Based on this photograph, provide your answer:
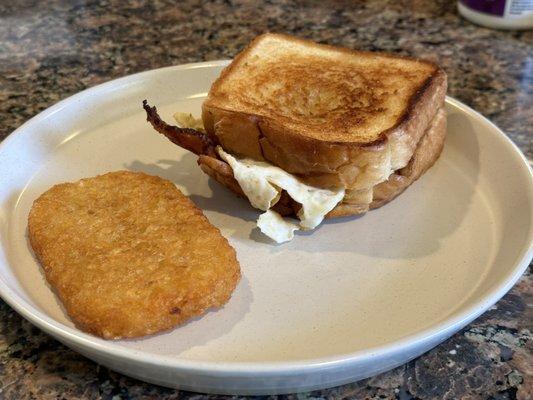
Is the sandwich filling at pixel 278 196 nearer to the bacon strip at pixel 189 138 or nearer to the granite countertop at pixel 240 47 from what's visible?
the bacon strip at pixel 189 138

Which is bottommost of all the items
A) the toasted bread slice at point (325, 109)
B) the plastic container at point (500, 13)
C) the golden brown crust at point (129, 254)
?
the plastic container at point (500, 13)

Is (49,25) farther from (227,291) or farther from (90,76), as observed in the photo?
(227,291)

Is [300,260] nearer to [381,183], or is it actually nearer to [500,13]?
[381,183]

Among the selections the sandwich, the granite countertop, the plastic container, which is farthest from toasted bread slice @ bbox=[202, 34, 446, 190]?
the plastic container

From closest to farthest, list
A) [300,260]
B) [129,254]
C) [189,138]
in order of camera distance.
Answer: [129,254]
[300,260]
[189,138]

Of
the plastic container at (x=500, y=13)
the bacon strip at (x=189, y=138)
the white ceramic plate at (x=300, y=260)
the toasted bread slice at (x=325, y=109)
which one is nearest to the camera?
the white ceramic plate at (x=300, y=260)

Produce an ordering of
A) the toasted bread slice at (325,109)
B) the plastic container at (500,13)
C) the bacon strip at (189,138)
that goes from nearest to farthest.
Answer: the toasted bread slice at (325,109) → the bacon strip at (189,138) → the plastic container at (500,13)

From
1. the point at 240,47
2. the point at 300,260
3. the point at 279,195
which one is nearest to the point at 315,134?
the point at 279,195

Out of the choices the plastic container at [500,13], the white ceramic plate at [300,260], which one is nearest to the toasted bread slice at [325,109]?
the white ceramic plate at [300,260]
